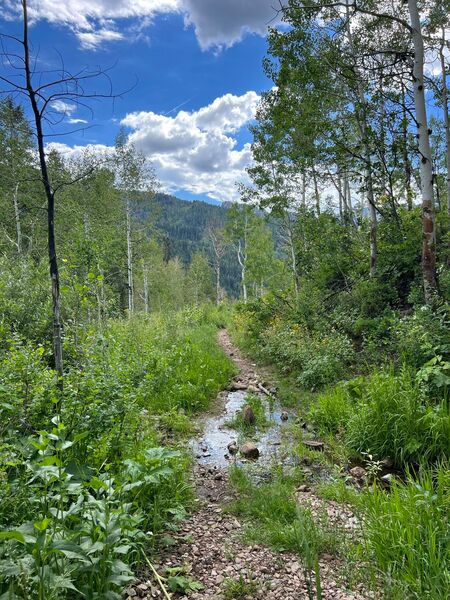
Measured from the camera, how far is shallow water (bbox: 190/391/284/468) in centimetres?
522

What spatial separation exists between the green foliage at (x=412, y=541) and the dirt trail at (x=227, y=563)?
0.29 metres

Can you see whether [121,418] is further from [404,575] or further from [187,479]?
[404,575]

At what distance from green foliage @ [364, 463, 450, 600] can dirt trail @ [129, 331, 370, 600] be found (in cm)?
29

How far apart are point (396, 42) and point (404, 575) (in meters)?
16.3

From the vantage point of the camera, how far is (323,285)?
13344mm

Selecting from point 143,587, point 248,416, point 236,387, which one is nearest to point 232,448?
point 248,416

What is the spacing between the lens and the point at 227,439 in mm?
5977

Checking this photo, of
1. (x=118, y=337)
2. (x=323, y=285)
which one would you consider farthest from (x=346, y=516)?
(x=323, y=285)

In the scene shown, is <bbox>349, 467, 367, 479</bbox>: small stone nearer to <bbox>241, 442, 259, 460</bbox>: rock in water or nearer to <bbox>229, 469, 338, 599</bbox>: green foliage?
<bbox>229, 469, 338, 599</bbox>: green foliage

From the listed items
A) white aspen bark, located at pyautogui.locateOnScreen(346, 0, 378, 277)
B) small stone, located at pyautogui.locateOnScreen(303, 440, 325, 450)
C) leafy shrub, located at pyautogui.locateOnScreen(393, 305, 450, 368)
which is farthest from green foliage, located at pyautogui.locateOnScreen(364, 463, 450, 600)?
white aspen bark, located at pyautogui.locateOnScreen(346, 0, 378, 277)

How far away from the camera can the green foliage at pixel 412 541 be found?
7.52 ft

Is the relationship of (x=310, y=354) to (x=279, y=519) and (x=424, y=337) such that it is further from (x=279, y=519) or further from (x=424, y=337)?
(x=279, y=519)

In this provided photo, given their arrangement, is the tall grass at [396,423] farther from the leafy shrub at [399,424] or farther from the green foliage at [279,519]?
the green foliage at [279,519]

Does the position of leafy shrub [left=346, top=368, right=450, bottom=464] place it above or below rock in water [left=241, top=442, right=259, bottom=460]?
above
